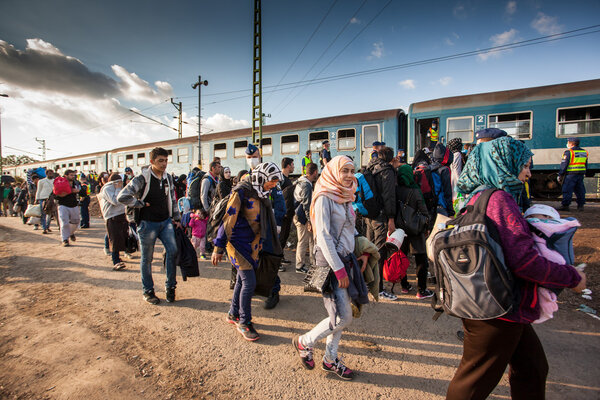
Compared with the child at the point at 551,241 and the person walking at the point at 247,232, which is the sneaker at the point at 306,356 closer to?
the person walking at the point at 247,232

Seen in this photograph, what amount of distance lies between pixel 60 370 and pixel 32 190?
1015 cm

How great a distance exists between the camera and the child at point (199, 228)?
5.27 metres

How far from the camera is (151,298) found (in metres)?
3.67

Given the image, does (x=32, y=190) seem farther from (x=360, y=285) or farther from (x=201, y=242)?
(x=360, y=285)

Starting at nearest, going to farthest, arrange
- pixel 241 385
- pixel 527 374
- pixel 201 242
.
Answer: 1. pixel 527 374
2. pixel 241 385
3. pixel 201 242

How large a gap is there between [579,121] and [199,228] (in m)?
10.7

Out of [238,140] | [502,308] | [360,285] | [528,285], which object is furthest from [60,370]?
[238,140]

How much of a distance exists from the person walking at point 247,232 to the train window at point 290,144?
9.45 meters

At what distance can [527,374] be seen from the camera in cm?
158

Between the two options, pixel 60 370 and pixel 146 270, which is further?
pixel 146 270

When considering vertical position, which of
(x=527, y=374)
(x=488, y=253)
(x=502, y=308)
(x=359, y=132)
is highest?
(x=359, y=132)

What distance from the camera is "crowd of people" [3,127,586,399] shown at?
144 cm

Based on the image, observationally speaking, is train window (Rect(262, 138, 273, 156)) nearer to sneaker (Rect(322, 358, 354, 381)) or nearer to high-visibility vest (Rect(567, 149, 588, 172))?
high-visibility vest (Rect(567, 149, 588, 172))

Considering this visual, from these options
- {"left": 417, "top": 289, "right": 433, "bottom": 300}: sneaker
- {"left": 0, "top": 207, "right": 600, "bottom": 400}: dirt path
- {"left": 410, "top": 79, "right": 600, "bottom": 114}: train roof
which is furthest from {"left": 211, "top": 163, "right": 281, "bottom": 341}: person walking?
{"left": 410, "top": 79, "right": 600, "bottom": 114}: train roof
